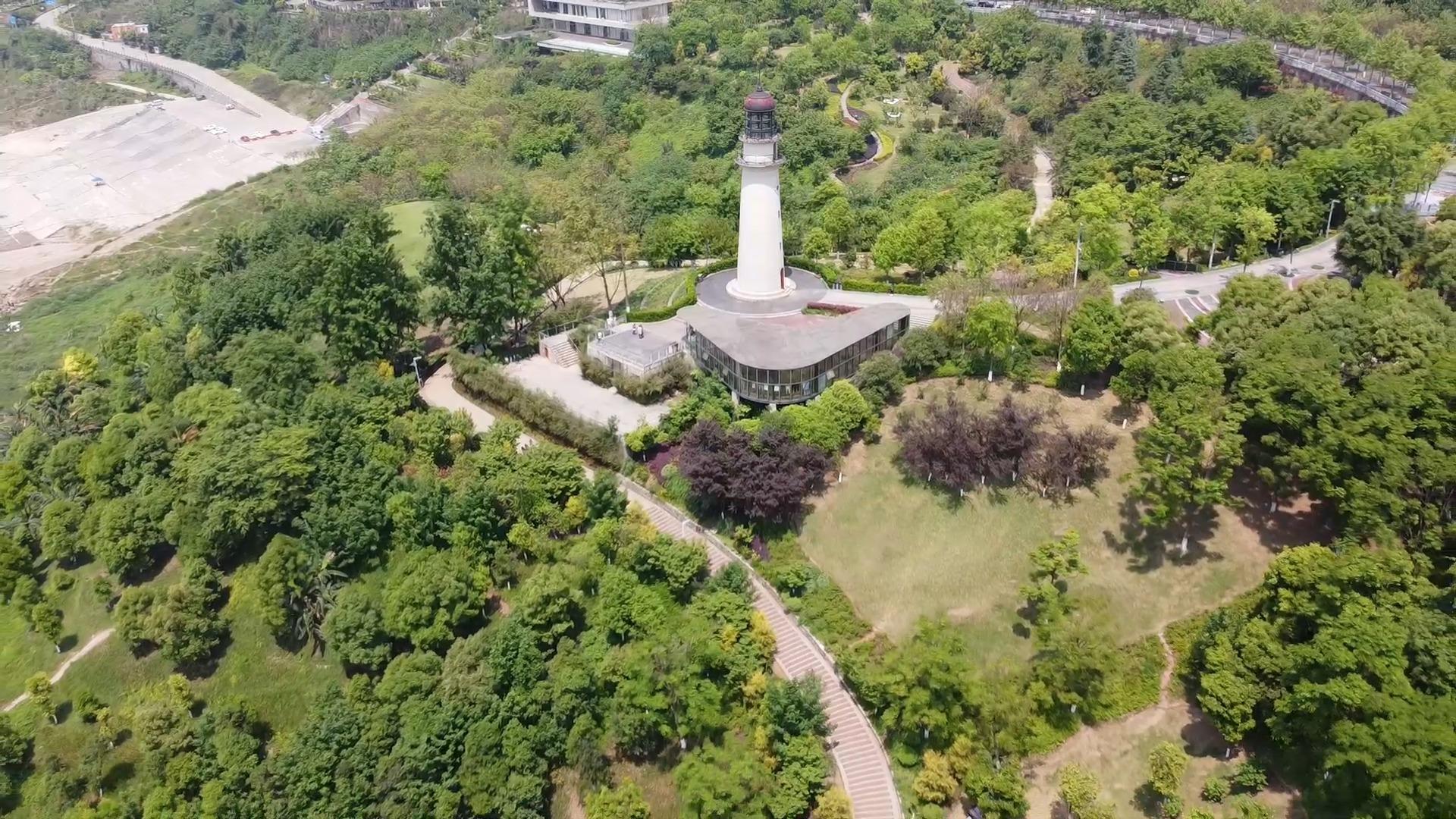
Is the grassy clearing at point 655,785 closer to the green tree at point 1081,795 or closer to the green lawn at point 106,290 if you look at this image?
the green tree at point 1081,795

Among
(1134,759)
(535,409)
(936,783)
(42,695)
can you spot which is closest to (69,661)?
(42,695)

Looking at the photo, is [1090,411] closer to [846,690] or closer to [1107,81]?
[846,690]

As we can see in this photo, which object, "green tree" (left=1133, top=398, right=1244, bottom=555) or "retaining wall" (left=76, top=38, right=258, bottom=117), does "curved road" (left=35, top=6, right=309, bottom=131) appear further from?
"green tree" (left=1133, top=398, right=1244, bottom=555)

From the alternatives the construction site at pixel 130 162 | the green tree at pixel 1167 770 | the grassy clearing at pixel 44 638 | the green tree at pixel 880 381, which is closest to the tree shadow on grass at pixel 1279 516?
the green tree at pixel 1167 770

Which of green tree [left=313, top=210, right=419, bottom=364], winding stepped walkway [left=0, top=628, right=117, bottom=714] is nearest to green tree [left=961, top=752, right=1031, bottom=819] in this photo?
green tree [left=313, top=210, right=419, bottom=364]

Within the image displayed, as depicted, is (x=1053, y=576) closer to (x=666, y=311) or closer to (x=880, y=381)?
(x=880, y=381)

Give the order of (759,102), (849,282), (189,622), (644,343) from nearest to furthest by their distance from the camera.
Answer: (189,622) < (759,102) < (644,343) < (849,282)

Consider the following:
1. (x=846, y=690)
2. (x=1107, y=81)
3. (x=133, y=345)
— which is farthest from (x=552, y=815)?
(x=1107, y=81)
